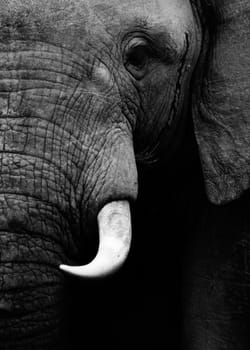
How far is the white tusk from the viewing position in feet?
7.23

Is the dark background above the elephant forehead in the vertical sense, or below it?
below

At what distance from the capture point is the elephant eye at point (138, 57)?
251 centimetres

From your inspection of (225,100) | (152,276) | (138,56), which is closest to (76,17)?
(138,56)

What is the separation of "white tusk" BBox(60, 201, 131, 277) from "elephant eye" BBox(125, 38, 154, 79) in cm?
32

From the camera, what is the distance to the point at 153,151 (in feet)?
8.93

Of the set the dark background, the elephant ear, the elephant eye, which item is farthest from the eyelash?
the dark background

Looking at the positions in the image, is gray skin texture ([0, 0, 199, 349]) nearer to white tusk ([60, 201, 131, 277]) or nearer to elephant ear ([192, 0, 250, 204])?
white tusk ([60, 201, 131, 277])

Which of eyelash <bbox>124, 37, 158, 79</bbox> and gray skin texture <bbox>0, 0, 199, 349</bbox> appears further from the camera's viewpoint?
eyelash <bbox>124, 37, 158, 79</bbox>

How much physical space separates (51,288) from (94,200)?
0.67 feet

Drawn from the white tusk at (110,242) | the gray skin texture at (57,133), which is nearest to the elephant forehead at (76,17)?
the gray skin texture at (57,133)

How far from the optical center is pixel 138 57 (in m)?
2.54

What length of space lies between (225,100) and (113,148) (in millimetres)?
346

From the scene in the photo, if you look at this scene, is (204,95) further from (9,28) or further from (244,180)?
(9,28)

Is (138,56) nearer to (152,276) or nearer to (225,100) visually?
(225,100)
